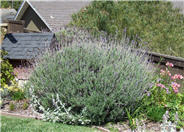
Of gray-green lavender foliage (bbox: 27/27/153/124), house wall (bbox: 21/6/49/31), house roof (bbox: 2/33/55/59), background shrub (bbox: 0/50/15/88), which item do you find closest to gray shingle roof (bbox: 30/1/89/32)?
house wall (bbox: 21/6/49/31)

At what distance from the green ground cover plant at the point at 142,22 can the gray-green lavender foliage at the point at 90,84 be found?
303 cm

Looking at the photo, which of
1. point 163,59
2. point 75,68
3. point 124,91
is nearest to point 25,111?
point 75,68

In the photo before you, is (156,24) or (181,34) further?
(156,24)

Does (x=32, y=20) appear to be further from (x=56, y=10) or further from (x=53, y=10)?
(x=56, y=10)

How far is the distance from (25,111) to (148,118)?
104 inches

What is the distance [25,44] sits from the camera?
7.18 meters

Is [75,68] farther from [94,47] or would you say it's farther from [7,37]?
[7,37]

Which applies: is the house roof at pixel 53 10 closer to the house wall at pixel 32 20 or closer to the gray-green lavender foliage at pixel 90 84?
the house wall at pixel 32 20

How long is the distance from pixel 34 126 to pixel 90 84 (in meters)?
1.23

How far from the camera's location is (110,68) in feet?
14.8

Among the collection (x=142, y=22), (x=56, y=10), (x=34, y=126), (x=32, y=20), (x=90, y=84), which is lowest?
(x=34, y=126)

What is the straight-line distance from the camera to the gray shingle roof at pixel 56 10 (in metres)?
15.1

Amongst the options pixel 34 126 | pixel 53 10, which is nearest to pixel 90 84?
pixel 34 126

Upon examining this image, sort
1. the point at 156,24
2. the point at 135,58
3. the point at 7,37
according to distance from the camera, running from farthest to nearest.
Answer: the point at 156,24
the point at 7,37
the point at 135,58
